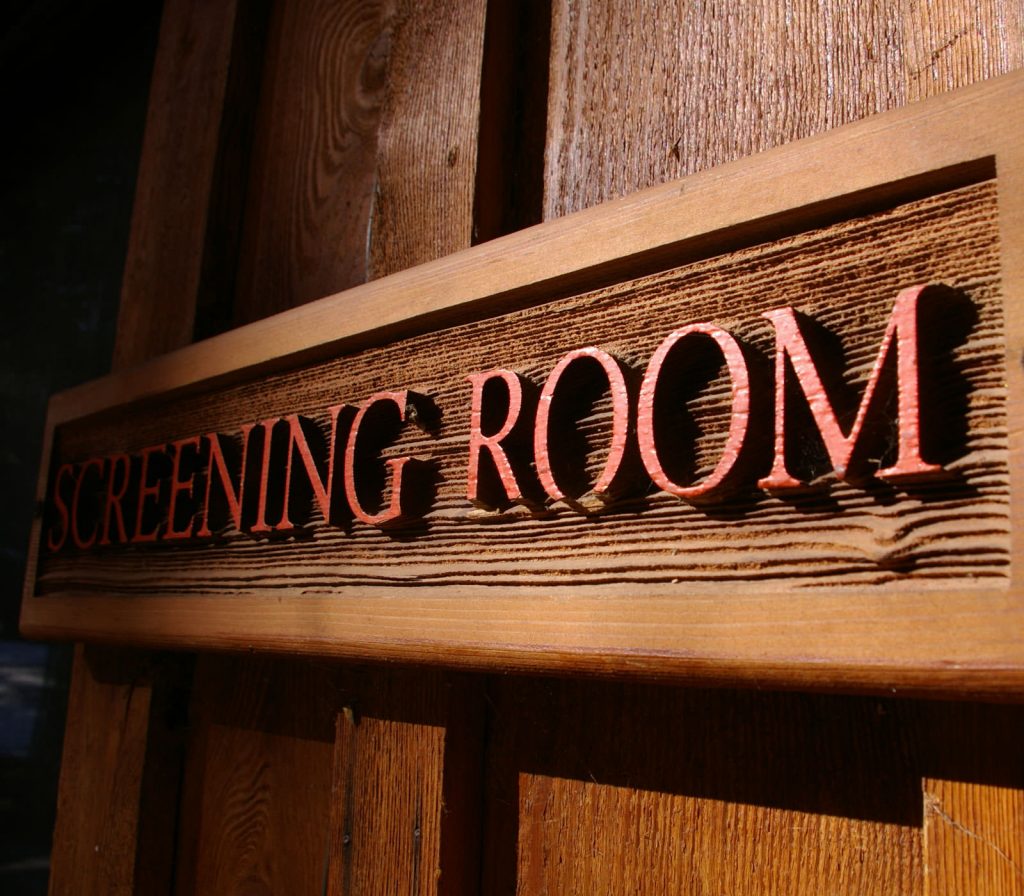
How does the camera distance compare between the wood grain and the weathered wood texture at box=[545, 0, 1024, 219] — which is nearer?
the weathered wood texture at box=[545, 0, 1024, 219]

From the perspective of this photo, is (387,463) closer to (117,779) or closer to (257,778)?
(257,778)

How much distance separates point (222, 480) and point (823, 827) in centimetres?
66

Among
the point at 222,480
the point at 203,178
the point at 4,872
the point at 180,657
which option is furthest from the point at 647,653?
the point at 4,872

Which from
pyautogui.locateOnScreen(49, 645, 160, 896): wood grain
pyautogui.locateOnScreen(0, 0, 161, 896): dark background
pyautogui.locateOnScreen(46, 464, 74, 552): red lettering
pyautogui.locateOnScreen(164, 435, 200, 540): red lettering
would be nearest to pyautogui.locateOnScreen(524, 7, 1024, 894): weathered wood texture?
pyautogui.locateOnScreen(164, 435, 200, 540): red lettering

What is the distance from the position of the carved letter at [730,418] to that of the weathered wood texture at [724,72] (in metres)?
0.24

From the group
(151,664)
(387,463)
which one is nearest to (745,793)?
(387,463)

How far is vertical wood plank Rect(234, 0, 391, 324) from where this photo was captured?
1.06 metres

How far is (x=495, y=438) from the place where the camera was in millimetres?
677

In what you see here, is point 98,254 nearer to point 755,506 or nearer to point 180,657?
point 180,657

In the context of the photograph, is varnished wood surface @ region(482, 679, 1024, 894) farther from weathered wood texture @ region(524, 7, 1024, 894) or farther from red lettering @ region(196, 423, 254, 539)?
red lettering @ region(196, 423, 254, 539)

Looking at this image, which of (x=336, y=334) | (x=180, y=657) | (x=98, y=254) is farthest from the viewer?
(x=98, y=254)

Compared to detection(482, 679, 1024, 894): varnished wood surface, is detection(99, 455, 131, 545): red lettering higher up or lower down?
higher up

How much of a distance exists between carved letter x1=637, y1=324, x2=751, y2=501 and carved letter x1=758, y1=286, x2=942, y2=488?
0.02 meters

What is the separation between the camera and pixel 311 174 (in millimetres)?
1130
